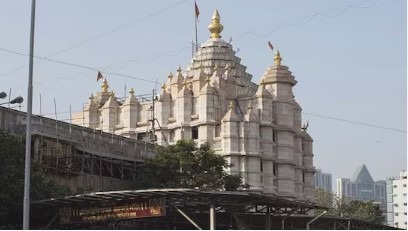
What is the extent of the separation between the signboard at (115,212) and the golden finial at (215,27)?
43947 millimetres

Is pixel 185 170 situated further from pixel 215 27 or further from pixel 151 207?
pixel 215 27

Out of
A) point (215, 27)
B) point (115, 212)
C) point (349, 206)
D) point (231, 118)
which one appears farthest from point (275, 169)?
point (115, 212)

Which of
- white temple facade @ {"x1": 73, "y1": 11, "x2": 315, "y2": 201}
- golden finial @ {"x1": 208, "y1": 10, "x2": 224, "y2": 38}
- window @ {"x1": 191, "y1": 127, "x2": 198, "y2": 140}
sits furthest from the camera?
golden finial @ {"x1": 208, "y1": 10, "x2": 224, "y2": 38}

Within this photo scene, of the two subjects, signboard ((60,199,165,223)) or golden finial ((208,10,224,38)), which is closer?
signboard ((60,199,165,223))

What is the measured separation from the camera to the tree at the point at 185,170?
4900 cm

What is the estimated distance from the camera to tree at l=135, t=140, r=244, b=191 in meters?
49.0

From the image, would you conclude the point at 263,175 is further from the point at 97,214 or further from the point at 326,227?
the point at 97,214

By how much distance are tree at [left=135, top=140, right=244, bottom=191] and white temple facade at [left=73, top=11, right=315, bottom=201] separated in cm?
1397

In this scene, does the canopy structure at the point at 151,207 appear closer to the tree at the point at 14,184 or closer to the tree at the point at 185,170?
the tree at the point at 14,184

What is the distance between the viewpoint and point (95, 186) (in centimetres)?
5028

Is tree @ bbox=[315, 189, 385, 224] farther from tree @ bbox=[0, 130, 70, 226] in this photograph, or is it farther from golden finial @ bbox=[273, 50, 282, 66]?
tree @ bbox=[0, 130, 70, 226]

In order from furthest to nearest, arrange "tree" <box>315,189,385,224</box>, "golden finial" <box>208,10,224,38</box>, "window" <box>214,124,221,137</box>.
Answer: "tree" <box>315,189,385,224</box>, "golden finial" <box>208,10,224,38</box>, "window" <box>214,124,221,137</box>

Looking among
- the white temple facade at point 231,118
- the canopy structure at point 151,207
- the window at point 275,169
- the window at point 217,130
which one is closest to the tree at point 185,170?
the canopy structure at point 151,207

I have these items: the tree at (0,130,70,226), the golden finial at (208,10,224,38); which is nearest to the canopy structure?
the tree at (0,130,70,226)
